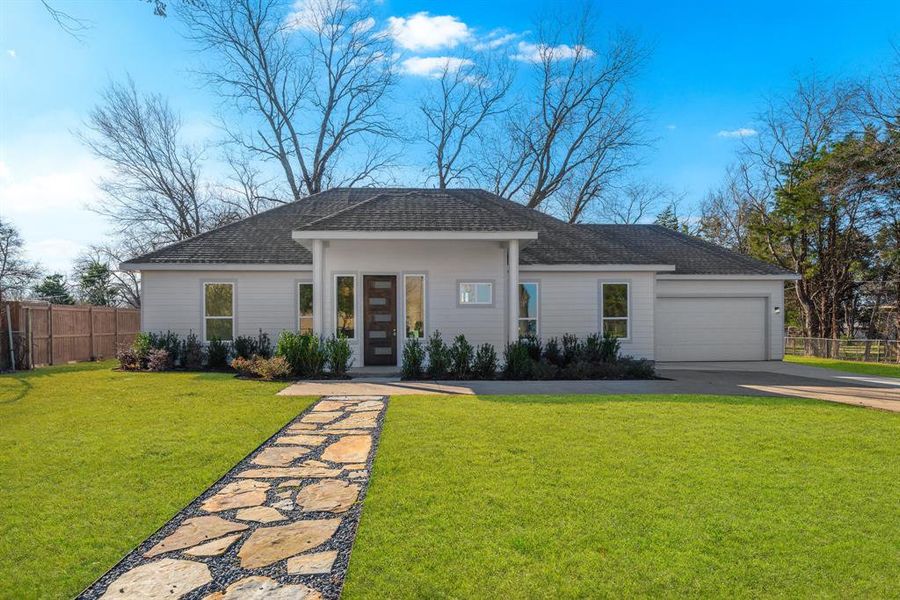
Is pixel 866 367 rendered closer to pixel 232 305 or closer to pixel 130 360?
pixel 232 305

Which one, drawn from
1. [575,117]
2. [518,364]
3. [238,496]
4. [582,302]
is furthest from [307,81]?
[238,496]

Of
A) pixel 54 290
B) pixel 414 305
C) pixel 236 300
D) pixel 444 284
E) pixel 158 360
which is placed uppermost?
pixel 54 290

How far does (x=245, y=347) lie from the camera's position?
12938 mm

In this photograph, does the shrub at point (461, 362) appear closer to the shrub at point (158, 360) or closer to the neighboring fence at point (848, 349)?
the shrub at point (158, 360)

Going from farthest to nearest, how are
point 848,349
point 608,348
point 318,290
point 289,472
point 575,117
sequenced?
point 575,117
point 848,349
point 608,348
point 318,290
point 289,472

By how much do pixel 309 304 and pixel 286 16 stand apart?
1714 cm

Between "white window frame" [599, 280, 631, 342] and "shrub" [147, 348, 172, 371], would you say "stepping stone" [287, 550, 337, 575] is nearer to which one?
"shrub" [147, 348, 172, 371]

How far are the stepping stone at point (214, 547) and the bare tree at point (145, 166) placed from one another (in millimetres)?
24713

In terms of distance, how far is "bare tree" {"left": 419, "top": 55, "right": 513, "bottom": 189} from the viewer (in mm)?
26000

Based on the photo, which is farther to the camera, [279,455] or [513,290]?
[513,290]

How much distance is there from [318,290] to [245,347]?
10.6 ft

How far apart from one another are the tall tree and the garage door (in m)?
34.3

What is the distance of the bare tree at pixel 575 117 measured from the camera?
24.6 metres

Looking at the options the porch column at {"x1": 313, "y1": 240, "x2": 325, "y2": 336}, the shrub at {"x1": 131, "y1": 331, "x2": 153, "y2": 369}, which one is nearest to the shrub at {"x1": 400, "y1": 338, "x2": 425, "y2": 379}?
the porch column at {"x1": 313, "y1": 240, "x2": 325, "y2": 336}
